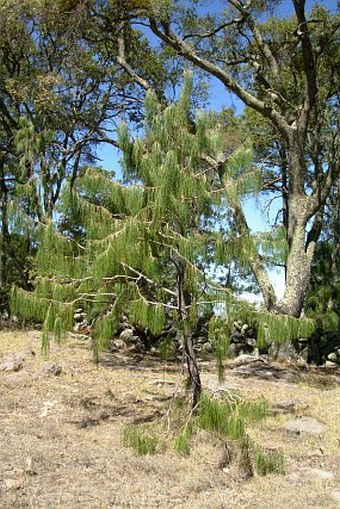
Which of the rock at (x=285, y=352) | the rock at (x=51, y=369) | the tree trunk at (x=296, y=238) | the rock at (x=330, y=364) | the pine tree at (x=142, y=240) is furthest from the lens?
the rock at (x=330, y=364)

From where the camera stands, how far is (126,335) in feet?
38.7

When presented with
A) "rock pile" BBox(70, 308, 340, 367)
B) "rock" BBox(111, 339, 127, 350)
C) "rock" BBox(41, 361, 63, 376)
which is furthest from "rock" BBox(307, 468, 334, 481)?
"rock" BBox(111, 339, 127, 350)

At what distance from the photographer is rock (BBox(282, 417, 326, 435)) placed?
5414mm

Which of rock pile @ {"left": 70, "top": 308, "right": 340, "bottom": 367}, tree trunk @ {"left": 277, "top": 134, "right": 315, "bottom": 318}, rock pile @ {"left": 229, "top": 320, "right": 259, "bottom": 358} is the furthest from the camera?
rock pile @ {"left": 229, "top": 320, "right": 259, "bottom": 358}

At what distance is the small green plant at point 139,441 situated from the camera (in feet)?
13.9

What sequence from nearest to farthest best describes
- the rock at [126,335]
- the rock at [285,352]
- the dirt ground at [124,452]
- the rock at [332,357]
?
1. the dirt ground at [124,452]
2. the rock at [285,352]
3. the rock at [126,335]
4. the rock at [332,357]

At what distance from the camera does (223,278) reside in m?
6.02

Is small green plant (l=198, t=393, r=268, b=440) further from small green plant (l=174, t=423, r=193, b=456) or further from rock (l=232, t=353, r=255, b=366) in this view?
rock (l=232, t=353, r=255, b=366)

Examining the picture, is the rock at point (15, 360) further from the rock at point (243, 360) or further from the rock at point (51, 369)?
the rock at point (243, 360)

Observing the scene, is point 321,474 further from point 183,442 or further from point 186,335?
point 186,335

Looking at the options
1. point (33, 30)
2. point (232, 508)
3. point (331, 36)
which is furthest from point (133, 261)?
point (33, 30)

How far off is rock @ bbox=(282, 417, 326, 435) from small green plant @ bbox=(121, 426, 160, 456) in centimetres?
172

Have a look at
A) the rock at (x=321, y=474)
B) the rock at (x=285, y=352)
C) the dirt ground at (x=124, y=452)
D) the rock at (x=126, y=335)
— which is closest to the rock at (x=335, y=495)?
the dirt ground at (x=124, y=452)

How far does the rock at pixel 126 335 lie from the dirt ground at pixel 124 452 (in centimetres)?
385
